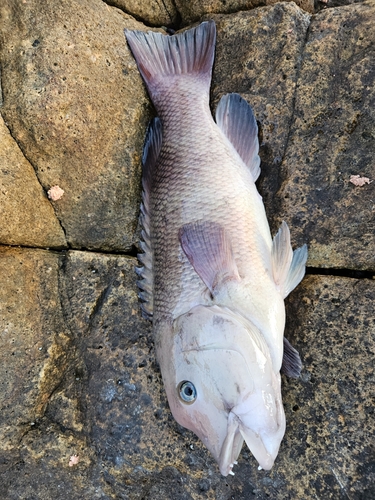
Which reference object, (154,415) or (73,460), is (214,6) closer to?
(154,415)

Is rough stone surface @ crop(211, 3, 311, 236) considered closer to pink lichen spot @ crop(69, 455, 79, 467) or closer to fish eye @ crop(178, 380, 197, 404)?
fish eye @ crop(178, 380, 197, 404)

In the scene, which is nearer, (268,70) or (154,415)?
(154,415)

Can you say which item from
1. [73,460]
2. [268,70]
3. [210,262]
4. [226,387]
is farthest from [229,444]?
[268,70]

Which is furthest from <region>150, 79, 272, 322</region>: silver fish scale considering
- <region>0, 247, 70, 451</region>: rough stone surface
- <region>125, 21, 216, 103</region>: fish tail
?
<region>0, 247, 70, 451</region>: rough stone surface

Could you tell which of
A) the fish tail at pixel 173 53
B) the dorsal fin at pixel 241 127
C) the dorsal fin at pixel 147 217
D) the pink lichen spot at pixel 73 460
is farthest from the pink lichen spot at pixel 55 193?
the pink lichen spot at pixel 73 460

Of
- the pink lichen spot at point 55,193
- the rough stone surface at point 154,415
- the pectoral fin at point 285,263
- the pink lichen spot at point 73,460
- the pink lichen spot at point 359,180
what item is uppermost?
the pink lichen spot at point 359,180

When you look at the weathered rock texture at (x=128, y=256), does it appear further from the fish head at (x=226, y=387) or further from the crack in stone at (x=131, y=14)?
the fish head at (x=226, y=387)
